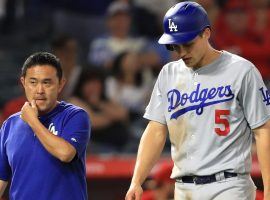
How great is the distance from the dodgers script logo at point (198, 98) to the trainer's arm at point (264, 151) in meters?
0.24

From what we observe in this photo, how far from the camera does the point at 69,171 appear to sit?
4145mm

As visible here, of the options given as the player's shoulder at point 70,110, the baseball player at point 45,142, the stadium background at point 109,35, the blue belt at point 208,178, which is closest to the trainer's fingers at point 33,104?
the baseball player at point 45,142

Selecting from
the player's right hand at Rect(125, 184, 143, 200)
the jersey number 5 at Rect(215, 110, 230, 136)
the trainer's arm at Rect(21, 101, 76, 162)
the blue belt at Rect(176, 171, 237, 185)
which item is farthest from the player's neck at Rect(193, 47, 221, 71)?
the trainer's arm at Rect(21, 101, 76, 162)

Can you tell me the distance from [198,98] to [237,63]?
288 mm

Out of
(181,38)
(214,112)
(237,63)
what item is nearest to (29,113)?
(181,38)

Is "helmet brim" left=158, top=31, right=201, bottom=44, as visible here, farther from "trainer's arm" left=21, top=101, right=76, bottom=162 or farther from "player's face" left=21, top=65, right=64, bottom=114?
"trainer's arm" left=21, top=101, right=76, bottom=162

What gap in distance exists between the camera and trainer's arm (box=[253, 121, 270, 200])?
407 centimetres

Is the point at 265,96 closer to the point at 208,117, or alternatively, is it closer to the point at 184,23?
the point at 208,117

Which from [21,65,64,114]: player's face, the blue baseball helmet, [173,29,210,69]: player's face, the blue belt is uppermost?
the blue baseball helmet

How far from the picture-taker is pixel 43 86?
13.7ft

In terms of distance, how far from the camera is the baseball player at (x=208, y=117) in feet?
13.8

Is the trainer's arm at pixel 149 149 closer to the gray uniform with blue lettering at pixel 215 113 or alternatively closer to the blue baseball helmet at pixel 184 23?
the gray uniform with blue lettering at pixel 215 113

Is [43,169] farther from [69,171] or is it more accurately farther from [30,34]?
[30,34]

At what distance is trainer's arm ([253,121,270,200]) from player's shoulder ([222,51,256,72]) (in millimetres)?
321
